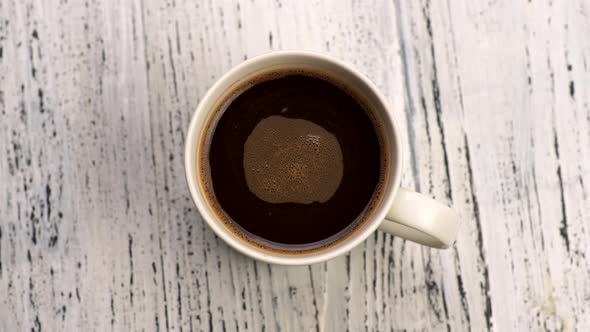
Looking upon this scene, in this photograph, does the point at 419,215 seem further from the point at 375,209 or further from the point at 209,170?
the point at 209,170

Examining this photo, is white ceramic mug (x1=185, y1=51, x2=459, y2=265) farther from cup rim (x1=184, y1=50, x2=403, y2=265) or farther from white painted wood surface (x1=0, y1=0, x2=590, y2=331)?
white painted wood surface (x1=0, y1=0, x2=590, y2=331)

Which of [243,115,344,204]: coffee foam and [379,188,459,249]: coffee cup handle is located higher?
[243,115,344,204]: coffee foam

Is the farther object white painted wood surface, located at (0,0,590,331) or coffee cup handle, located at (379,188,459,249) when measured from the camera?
white painted wood surface, located at (0,0,590,331)

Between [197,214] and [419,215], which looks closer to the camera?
[419,215]

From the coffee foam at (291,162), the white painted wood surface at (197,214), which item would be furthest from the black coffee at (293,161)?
the white painted wood surface at (197,214)

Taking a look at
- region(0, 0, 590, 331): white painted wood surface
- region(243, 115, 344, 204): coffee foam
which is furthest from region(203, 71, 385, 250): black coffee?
region(0, 0, 590, 331): white painted wood surface

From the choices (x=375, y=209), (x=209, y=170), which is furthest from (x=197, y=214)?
(x=375, y=209)
